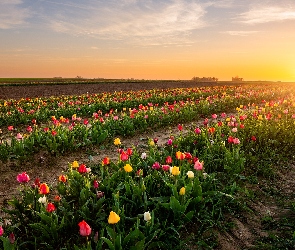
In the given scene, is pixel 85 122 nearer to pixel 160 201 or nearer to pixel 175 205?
pixel 160 201

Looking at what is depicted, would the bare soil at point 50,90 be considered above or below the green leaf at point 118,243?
Answer: above

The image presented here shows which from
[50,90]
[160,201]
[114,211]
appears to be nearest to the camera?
[114,211]

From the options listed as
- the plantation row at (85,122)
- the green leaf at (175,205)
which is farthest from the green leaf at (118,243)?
the plantation row at (85,122)

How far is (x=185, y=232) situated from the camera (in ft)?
14.4

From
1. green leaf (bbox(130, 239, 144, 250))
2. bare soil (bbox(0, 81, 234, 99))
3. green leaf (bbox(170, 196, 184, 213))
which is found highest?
bare soil (bbox(0, 81, 234, 99))

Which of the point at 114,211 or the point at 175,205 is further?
the point at 175,205

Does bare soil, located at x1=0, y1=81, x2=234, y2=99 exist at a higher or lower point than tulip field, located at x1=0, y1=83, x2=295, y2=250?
higher

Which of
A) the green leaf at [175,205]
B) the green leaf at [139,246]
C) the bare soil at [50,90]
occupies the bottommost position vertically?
the green leaf at [139,246]

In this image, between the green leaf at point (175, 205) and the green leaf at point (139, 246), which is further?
the green leaf at point (175, 205)

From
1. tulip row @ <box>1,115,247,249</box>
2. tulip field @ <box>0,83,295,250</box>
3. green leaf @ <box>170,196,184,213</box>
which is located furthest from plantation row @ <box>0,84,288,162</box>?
green leaf @ <box>170,196,184,213</box>

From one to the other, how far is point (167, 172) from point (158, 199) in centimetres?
89

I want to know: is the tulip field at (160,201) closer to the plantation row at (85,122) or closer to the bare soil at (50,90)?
the plantation row at (85,122)

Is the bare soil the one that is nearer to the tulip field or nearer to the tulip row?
the tulip field

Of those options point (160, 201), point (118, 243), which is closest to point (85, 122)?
point (160, 201)
